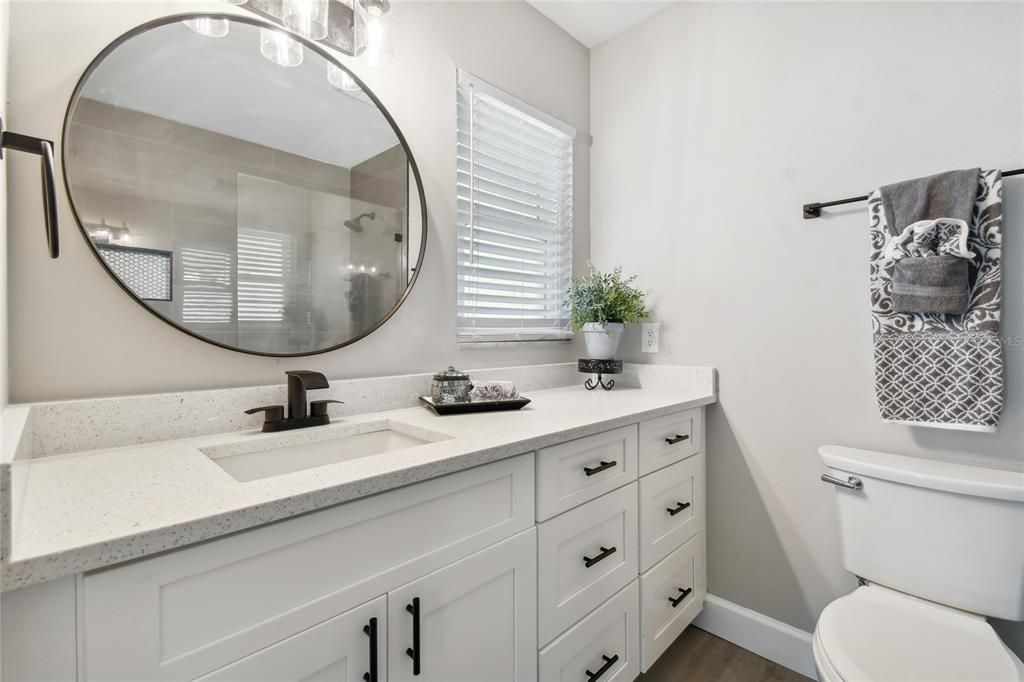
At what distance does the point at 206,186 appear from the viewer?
1.12m

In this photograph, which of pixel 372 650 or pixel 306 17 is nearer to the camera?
pixel 372 650

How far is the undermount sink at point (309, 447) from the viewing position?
1.04 m

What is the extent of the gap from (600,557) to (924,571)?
0.85 meters

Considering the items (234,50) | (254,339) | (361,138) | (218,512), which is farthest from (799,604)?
(234,50)

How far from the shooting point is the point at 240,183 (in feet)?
3.83

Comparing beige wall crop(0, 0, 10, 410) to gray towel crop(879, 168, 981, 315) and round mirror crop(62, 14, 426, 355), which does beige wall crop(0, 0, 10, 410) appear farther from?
gray towel crop(879, 168, 981, 315)

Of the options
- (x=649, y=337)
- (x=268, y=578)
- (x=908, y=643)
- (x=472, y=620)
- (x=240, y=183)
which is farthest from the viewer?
(x=649, y=337)

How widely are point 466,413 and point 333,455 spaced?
380mm

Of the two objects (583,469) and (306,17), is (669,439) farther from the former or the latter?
(306,17)

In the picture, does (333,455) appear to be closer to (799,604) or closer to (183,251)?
(183,251)

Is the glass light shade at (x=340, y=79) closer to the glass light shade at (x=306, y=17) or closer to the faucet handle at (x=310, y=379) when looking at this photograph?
the glass light shade at (x=306, y=17)

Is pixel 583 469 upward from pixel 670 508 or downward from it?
upward

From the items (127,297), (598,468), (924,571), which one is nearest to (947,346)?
(924,571)

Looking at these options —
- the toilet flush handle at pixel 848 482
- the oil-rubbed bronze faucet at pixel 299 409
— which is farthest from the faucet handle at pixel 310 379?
the toilet flush handle at pixel 848 482
